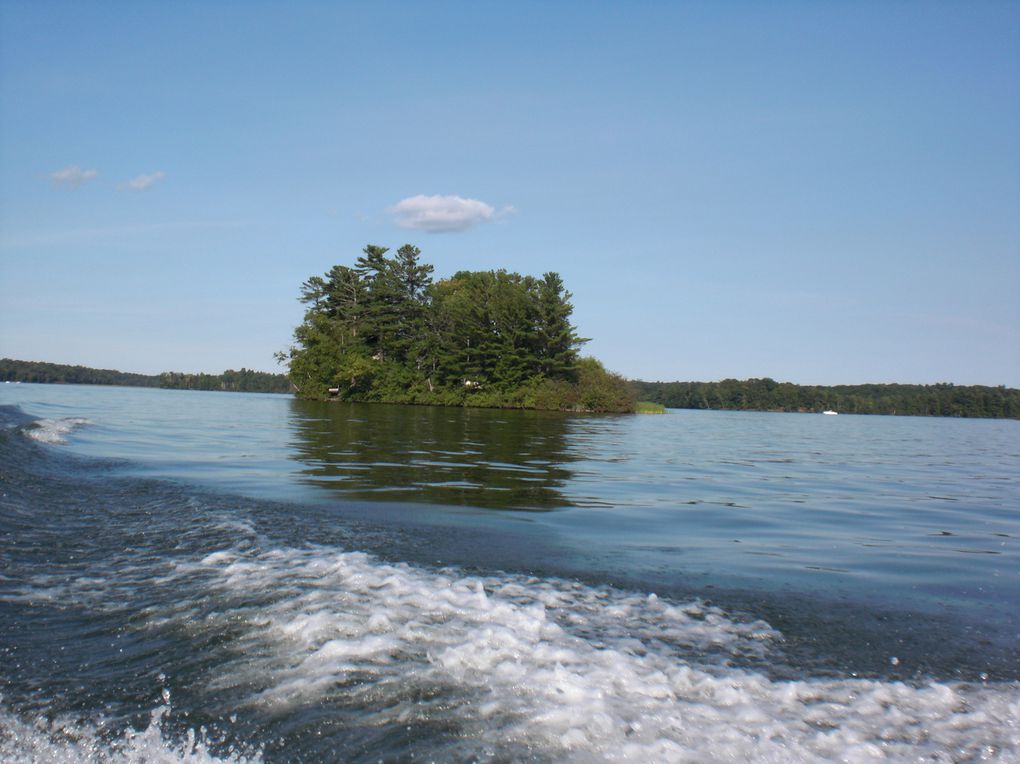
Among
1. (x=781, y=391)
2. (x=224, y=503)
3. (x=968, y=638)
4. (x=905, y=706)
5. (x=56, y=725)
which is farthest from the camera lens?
(x=781, y=391)

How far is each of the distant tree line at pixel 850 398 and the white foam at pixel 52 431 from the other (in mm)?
92269

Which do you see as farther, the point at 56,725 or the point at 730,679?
the point at 730,679

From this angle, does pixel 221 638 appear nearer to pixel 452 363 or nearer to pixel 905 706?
pixel 905 706

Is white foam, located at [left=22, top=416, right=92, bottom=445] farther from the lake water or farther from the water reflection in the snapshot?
the lake water

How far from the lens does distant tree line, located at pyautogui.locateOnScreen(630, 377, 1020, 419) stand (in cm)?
10206

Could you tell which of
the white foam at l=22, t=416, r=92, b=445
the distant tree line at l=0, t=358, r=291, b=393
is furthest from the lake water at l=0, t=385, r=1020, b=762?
the distant tree line at l=0, t=358, r=291, b=393

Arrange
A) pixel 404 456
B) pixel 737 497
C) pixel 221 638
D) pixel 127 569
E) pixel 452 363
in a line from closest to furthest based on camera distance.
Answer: pixel 221 638 < pixel 127 569 < pixel 737 497 < pixel 404 456 < pixel 452 363

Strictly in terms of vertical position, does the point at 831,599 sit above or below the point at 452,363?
below

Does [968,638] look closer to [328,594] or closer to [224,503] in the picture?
[328,594]

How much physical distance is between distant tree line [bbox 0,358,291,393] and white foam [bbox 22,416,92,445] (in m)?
73.6

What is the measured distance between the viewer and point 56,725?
253 cm

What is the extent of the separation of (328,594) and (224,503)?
12.4ft

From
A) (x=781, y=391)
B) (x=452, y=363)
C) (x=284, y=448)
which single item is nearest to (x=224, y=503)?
(x=284, y=448)

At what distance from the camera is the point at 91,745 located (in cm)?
243
